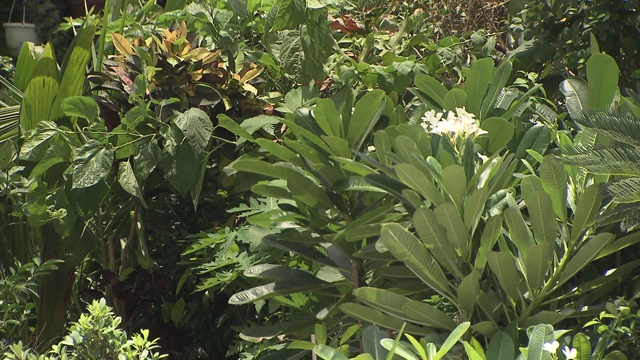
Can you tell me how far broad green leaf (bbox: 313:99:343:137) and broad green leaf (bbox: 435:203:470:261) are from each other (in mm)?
601

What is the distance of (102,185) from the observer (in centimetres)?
304

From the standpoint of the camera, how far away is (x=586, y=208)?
1.89 m

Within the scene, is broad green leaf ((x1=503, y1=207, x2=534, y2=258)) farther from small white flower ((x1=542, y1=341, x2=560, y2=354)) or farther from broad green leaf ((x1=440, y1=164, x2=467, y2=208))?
small white flower ((x1=542, y1=341, x2=560, y2=354))

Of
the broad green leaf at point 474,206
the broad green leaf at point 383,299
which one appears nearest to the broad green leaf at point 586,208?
the broad green leaf at point 474,206

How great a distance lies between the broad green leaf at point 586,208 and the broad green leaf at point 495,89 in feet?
2.05

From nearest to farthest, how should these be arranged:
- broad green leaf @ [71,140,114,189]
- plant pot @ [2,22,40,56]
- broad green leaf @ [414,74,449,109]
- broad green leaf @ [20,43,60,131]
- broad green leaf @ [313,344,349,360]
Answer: broad green leaf @ [313,344,349,360]
broad green leaf @ [414,74,449,109]
broad green leaf @ [71,140,114,189]
broad green leaf @ [20,43,60,131]
plant pot @ [2,22,40,56]

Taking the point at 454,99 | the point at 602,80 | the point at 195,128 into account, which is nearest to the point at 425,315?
the point at 454,99

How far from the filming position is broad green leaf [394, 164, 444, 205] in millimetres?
1880

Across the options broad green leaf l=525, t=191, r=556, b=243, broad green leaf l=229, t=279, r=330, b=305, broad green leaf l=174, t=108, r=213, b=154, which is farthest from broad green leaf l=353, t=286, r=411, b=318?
broad green leaf l=174, t=108, r=213, b=154

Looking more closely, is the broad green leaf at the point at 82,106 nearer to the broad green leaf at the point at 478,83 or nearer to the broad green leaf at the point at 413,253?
the broad green leaf at the point at 478,83

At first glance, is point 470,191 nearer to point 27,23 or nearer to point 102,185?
point 102,185

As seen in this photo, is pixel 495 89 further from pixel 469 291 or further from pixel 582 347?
pixel 582 347

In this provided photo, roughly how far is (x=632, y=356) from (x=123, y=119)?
1.99 meters

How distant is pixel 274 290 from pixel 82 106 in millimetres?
1200
